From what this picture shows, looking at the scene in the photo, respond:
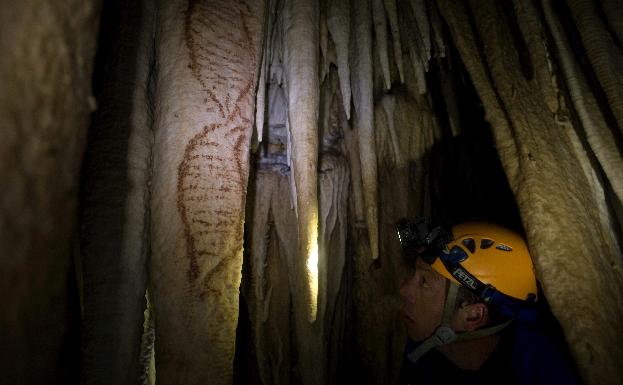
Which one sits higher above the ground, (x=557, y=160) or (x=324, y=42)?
(x=324, y=42)

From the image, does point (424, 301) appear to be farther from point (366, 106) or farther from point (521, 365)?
point (366, 106)

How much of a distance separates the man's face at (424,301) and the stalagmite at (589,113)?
1.23 m

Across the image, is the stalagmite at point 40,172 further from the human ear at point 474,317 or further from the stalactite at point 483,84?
the human ear at point 474,317

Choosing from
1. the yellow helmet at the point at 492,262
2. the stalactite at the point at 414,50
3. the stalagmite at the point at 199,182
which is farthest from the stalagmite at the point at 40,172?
the stalactite at the point at 414,50

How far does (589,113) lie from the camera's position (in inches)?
57.7

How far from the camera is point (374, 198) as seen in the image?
8.66ft

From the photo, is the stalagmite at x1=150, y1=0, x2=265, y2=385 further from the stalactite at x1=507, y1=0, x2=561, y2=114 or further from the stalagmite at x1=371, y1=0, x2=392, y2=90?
the stalagmite at x1=371, y1=0, x2=392, y2=90

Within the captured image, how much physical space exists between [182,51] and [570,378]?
240cm

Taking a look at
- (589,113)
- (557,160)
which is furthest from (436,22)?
(557,160)

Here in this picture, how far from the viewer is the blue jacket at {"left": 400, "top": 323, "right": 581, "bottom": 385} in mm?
1807

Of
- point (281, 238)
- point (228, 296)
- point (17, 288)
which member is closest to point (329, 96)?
point (281, 238)

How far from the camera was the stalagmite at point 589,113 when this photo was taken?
1.36 m

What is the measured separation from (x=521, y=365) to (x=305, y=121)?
196cm

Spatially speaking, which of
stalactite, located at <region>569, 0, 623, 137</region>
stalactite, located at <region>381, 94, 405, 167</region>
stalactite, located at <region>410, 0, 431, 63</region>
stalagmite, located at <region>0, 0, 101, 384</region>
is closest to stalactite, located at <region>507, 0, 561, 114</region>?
stalactite, located at <region>569, 0, 623, 137</region>
